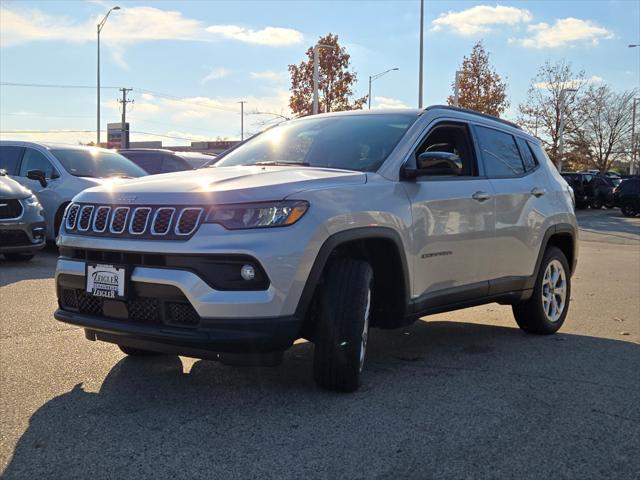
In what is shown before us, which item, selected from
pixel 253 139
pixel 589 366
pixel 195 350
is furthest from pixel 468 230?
pixel 195 350

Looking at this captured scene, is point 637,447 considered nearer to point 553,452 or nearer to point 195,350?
point 553,452

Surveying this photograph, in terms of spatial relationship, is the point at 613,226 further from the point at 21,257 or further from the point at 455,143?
the point at 455,143

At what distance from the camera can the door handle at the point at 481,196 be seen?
500cm

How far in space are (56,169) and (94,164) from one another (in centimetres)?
62

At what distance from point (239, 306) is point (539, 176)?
3.61 metres

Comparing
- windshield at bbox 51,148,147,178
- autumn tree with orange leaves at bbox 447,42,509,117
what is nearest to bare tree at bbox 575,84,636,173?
autumn tree with orange leaves at bbox 447,42,509,117

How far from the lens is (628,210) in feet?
100

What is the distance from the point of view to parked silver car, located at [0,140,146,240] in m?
10.5

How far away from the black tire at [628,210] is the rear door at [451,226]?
28.2m

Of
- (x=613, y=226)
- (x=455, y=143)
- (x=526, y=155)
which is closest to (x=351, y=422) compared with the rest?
(x=455, y=143)

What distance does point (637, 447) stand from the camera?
333 centimetres

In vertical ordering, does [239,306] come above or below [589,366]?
above

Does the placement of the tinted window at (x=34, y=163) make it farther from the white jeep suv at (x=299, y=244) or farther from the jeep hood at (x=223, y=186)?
the jeep hood at (x=223, y=186)

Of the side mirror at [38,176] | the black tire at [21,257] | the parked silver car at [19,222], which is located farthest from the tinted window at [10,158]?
the parked silver car at [19,222]
